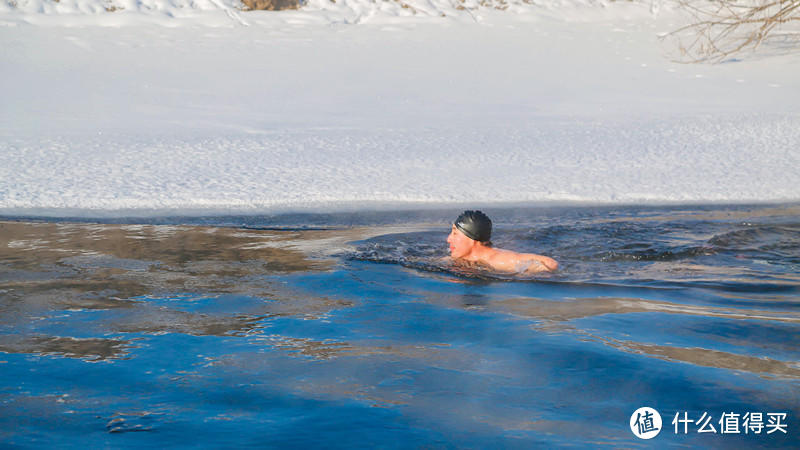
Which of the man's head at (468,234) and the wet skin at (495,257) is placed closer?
the wet skin at (495,257)

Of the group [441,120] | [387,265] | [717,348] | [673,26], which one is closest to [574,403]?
[717,348]

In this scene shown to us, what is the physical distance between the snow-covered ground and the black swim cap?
82 centimetres

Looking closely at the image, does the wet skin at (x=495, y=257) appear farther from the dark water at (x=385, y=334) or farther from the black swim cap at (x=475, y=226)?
the dark water at (x=385, y=334)

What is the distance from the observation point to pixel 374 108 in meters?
8.99

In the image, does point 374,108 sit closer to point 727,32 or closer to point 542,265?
point 542,265

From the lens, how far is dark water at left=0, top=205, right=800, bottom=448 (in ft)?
8.95

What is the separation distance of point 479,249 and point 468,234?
0.13 metres

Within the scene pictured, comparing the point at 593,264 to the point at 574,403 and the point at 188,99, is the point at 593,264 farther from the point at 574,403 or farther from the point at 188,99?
the point at 188,99

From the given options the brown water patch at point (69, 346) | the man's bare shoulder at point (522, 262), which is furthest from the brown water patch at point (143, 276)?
the man's bare shoulder at point (522, 262)

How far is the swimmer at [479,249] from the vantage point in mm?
5059

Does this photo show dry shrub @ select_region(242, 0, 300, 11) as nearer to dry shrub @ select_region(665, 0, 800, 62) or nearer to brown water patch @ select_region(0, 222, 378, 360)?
dry shrub @ select_region(665, 0, 800, 62)

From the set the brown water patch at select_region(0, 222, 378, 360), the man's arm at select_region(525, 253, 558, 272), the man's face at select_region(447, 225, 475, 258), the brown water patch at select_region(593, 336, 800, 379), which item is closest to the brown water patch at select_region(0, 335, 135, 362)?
the brown water patch at select_region(0, 222, 378, 360)

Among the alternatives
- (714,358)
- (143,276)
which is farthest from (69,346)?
(714,358)

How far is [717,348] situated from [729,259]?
6.54 ft
